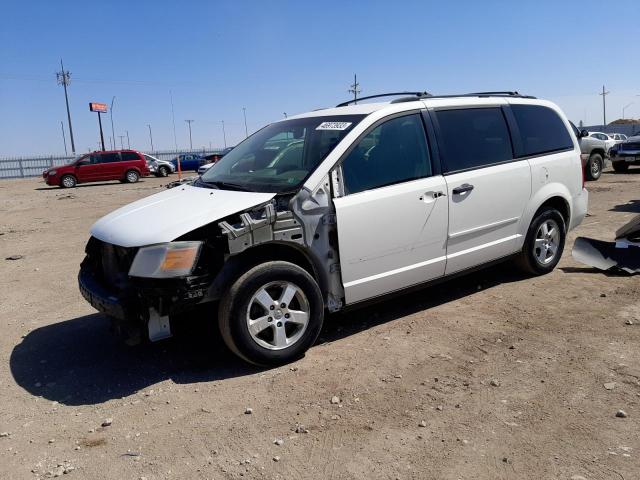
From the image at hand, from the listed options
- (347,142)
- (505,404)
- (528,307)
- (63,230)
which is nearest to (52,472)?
(505,404)

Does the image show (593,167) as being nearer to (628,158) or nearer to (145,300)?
(628,158)

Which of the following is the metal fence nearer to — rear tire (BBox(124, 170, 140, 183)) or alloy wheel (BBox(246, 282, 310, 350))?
rear tire (BBox(124, 170, 140, 183))

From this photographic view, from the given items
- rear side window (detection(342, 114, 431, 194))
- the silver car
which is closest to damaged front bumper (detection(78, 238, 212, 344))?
rear side window (detection(342, 114, 431, 194))

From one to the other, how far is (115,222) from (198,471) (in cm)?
206

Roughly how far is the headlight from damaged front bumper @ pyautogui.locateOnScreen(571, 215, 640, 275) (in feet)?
15.0

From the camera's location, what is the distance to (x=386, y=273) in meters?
4.39

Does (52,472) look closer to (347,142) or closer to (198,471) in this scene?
(198,471)

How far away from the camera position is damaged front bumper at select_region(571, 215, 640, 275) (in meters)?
6.03

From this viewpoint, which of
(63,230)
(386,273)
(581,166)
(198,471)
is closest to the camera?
(198,471)

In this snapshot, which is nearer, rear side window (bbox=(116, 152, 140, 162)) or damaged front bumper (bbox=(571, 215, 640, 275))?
damaged front bumper (bbox=(571, 215, 640, 275))

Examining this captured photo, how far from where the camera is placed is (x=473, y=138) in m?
5.04

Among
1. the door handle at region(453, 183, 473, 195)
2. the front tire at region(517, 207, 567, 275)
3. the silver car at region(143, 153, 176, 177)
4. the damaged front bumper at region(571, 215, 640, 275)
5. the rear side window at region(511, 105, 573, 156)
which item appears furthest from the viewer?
the silver car at region(143, 153, 176, 177)

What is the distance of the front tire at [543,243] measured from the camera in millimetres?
5668

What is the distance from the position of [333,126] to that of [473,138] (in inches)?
55.4
